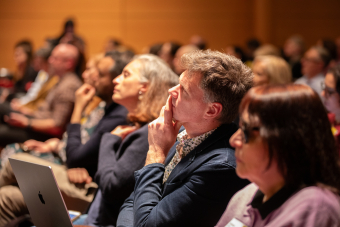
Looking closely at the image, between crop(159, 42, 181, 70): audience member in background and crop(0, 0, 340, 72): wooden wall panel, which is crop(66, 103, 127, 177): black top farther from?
crop(0, 0, 340, 72): wooden wall panel

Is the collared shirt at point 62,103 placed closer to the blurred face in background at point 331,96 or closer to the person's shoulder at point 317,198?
the blurred face in background at point 331,96

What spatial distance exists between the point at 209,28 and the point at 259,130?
23.0ft

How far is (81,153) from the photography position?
7.32 feet

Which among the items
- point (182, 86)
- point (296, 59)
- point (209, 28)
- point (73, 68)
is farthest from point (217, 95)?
point (209, 28)

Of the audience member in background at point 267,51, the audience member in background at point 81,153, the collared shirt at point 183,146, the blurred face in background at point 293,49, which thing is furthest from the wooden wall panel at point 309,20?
the collared shirt at point 183,146

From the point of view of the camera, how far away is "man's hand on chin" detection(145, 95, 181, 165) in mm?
1422

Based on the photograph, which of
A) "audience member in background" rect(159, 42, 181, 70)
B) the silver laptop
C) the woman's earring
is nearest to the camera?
the silver laptop

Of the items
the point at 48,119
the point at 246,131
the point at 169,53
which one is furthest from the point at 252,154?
the point at 169,53

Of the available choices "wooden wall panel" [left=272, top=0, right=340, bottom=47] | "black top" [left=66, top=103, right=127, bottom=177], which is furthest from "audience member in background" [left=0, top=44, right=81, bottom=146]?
"wooden wall panel" [left=272, top=0, right=340, bottom=47]

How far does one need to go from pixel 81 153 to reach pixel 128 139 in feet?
1.76

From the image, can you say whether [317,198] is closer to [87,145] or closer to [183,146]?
[183,146]

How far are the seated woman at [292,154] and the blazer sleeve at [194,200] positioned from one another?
35cm

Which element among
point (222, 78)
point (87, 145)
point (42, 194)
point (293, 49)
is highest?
point (222, 78)

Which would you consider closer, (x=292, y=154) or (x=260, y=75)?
(x=292, y=154)
